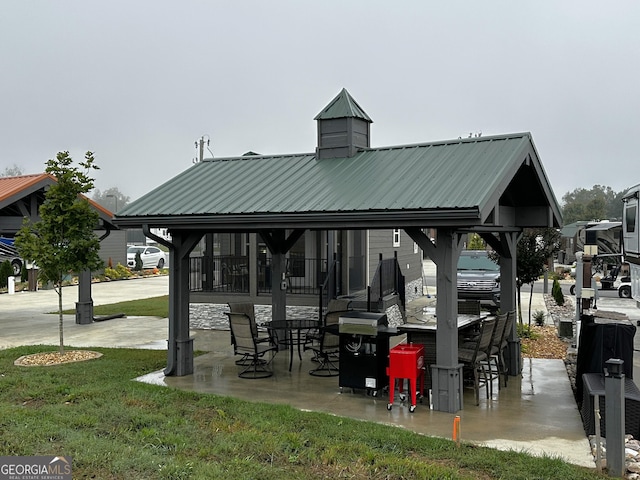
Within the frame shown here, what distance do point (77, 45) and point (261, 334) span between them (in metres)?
30.7

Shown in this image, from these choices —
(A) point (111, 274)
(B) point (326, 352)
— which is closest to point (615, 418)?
(B) point (326, 352)

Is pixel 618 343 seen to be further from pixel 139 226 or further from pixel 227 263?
pixel 227 263

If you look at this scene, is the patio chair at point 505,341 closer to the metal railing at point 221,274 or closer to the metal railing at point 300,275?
the metal railing at point 300,275

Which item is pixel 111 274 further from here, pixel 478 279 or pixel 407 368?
pixel 407 368

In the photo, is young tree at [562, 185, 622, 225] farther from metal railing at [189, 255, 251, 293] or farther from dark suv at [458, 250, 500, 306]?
metal railing at [189, 255, 251, 293]

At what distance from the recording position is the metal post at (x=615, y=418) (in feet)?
17.9

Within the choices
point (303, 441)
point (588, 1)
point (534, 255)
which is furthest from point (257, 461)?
point (588, 1)

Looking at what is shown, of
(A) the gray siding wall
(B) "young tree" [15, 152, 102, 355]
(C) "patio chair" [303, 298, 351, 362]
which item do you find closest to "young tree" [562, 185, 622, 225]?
(A) the gray siding wall

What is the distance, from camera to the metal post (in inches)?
215

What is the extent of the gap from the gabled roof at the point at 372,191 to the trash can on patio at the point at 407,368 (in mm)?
1762

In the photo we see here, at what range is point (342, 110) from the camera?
34.4 ft

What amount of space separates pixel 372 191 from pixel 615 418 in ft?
13.6

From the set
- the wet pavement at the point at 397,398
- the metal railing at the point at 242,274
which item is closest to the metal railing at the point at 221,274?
the metal railing at the point at 242,274

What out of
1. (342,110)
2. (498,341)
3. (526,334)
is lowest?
(526,334)
